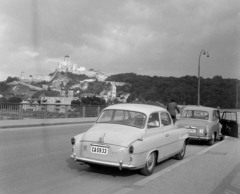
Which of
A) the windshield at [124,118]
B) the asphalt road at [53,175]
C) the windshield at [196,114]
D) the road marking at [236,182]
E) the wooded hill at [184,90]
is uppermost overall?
the wooded hill at [184,90]

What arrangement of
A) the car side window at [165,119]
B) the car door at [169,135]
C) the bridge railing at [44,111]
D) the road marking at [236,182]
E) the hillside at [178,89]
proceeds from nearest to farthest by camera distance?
the road marking at [236,182]
the car door at [169,135]
the car side window at [165,119]
the bridge railing at [44,111]
the hillside at [178,89]

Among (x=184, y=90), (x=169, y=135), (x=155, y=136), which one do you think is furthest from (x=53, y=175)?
(x=184, y=90)

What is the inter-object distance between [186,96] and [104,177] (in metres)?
30.8

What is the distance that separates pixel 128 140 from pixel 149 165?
936mm

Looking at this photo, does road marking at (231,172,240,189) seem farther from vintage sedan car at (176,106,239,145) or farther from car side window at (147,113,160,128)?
vintage sedan car at (176,106,239,145)

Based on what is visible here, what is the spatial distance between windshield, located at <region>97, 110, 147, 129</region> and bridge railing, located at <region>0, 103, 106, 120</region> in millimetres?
13881

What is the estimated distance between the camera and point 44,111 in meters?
21.7

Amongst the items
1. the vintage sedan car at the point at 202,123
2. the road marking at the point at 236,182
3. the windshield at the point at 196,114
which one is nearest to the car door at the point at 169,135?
the road marking at the point at 236,182

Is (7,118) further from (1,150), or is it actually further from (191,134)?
(191,134)

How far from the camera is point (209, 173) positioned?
6500 millimetres

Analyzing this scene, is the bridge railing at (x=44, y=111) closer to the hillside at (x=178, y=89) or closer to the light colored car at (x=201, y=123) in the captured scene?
the hillside at (x=178, y=89)

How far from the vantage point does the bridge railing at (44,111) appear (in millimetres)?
19481

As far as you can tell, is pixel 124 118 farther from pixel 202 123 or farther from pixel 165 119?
pixel 202 123

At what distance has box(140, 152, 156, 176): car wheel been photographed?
20.1ft
